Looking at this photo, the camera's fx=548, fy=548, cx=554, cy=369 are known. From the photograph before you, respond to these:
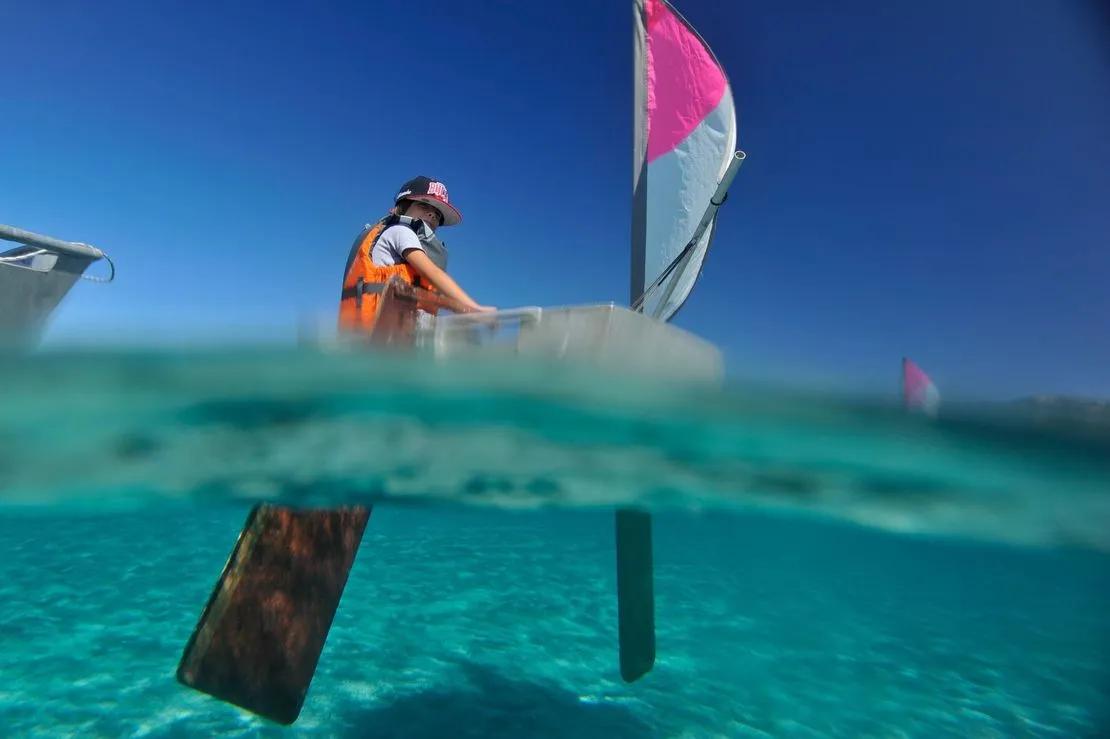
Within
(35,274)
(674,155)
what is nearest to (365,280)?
(674,155)

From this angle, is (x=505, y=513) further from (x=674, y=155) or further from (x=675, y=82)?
(x=675, y=82)

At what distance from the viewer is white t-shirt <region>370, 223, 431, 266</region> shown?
4.11 meters

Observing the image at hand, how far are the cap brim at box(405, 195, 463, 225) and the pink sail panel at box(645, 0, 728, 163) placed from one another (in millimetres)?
4897

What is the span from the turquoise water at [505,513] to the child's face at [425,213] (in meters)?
1.23

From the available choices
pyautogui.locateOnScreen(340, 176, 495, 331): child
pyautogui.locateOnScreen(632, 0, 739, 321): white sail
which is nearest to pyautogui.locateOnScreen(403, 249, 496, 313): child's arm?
pyautogui.locateOnScreen(340, 176, 495, 331): child

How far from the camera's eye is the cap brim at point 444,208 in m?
4.24

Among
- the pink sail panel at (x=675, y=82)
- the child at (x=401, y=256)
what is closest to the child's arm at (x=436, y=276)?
the child at (x=401, y=256)

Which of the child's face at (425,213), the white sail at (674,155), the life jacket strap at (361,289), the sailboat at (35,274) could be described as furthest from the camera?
the sailboat at (35,274)

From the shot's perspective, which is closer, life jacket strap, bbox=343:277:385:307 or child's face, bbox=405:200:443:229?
life jacket strap, bbox=343:277:385:307

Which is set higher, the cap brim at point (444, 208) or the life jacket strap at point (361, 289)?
the cap brim at point (444, 208)

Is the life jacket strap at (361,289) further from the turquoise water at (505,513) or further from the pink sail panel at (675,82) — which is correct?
→ the pink sail panel at (675,82)

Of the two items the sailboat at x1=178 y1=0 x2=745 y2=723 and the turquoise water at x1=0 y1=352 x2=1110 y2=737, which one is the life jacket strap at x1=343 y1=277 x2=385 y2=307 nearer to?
the sailboat at x1=178 y1=0 x2=745 y2=723

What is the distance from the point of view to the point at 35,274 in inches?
370

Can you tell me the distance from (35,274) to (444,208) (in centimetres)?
947
